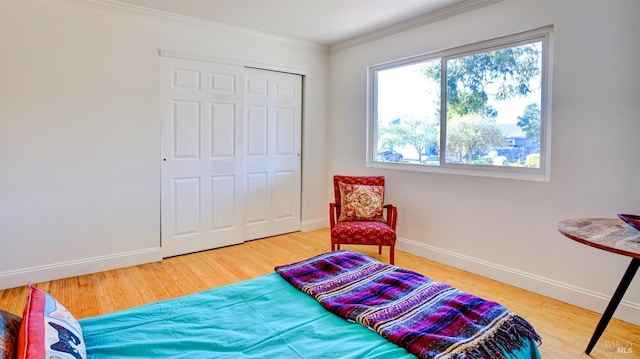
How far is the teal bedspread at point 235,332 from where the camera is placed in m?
1.20

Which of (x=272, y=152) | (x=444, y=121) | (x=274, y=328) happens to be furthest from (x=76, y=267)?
(x=444, y=121)

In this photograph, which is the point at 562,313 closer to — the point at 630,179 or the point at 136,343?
the point at 630,179

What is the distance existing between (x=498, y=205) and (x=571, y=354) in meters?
1.39

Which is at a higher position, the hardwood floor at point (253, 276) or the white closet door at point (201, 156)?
the white closet door at point (201, 156)

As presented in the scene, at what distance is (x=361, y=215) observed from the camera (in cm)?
380

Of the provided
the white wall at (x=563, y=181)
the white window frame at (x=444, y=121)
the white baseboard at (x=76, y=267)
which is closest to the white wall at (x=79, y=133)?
the white baseboard at (x=76, y=267)

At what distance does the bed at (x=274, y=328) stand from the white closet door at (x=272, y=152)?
9.50ft

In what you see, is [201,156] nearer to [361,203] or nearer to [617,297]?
[361,203]

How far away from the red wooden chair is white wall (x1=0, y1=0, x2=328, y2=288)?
188 cm

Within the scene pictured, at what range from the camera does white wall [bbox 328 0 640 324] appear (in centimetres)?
253

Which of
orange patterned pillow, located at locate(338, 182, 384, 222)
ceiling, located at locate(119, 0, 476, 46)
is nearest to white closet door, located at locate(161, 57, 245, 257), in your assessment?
ceiling, located at locate(119, 0, 476, 46)

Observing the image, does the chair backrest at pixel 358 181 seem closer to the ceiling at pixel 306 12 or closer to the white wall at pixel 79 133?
the ceiling at pixel 306 12

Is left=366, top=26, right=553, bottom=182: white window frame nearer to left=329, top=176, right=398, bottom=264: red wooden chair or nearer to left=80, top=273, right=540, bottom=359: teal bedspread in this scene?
left=329, top=176, right=398, bottom=264: red wooden chair

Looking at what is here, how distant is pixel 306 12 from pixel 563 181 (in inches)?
109
